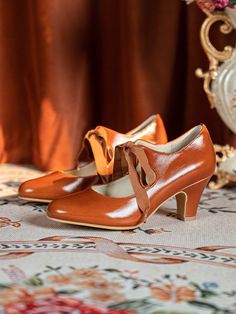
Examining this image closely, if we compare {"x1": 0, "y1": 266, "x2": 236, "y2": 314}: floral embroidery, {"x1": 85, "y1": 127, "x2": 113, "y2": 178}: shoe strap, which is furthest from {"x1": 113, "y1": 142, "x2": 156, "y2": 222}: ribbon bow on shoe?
{"x1": 0, "y1": 266, "x2": 236, "y2": 314}: floral embroidery

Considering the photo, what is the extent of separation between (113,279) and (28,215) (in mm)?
433

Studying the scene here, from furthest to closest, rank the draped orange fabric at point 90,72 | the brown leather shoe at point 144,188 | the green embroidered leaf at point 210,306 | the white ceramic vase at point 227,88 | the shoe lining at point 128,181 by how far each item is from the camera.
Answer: the draped orange fabric at point 90,72 → the white ceramic vase at point 227,88 → the shoe lining at point 128,181 → the brown leather shoe at point 144,188 → the green embroidered leaf at point 210,306

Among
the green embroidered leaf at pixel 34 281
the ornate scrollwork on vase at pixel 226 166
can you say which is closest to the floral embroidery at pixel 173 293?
the green embroidered leaf at pixel 34 281

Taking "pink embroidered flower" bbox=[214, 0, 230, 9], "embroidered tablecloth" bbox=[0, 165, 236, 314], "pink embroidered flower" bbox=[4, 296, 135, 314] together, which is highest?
"pink embroidered flower" bbox=[214, 0, 230, 9]

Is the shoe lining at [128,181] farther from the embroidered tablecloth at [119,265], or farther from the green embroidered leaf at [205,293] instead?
the green embroidered leaf at [205,293]

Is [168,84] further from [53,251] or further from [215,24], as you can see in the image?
[53,251]

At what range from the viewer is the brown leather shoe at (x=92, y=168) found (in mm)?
1346

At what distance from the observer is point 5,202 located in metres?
1.50

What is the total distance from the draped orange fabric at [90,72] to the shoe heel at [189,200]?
1.68ft

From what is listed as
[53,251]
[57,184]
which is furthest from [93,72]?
[53,251]

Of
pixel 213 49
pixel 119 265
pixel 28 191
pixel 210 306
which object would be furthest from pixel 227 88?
pixel 210 306

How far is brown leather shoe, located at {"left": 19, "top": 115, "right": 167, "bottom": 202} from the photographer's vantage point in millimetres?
1346

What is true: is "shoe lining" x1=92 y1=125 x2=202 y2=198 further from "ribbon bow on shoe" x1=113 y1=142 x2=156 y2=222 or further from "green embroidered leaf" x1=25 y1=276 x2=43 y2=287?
"green embroidered leaf" x1=25 y1=276 x2=43 y2=287

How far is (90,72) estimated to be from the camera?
6.51 ft
